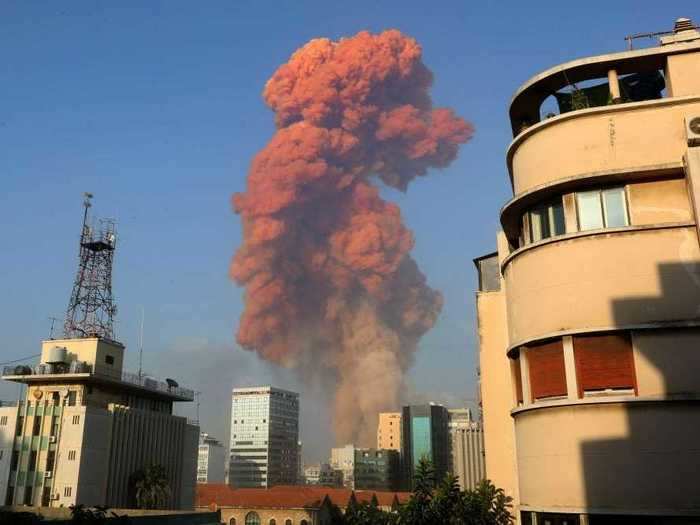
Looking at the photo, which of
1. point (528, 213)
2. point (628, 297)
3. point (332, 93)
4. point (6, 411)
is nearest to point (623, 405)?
point (628, 297)

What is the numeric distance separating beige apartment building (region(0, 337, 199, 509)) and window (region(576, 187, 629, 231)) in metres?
55.2

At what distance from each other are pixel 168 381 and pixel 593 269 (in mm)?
65678

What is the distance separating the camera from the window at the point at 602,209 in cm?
1809

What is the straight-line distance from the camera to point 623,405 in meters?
16.4

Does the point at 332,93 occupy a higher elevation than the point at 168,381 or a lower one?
higher

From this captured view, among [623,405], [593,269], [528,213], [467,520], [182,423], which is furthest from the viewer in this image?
[182,423]

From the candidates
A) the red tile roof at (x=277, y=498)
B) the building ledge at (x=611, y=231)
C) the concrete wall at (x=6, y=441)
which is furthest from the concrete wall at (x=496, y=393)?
the red tile roof at (x=277, y=498)

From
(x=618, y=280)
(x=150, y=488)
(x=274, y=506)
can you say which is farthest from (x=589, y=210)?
(x=274, y=506)

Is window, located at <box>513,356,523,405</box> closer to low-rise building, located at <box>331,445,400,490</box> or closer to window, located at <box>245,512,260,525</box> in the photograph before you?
window, located at <box>245,512,260,525</box>

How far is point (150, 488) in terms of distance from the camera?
64.4 metres

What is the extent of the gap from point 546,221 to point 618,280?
9.74 feet

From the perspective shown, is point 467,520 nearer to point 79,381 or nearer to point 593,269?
point 593,269

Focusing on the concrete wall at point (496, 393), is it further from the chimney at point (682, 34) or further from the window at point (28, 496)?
the window at point (28, 496)

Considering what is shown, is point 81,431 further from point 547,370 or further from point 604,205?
point 604,205
